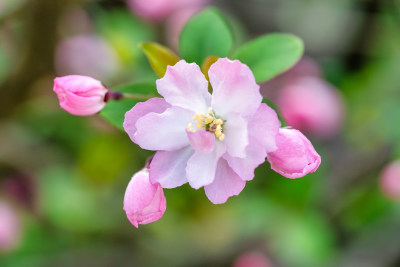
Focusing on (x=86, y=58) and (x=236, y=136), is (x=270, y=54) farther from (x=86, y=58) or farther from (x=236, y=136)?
(x=86, y=58)

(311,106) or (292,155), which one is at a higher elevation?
(292,155)

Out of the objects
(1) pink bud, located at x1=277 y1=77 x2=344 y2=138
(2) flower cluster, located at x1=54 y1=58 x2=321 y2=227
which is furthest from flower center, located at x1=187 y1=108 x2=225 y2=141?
(1) pink bud, located at x1=277 y1=77 x2=344 y2=138

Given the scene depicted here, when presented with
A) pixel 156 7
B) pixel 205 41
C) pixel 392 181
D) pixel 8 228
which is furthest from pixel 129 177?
pixel 205 41

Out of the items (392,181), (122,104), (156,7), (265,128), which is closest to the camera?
(265,128)

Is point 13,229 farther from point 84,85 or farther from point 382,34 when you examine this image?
point 382,34

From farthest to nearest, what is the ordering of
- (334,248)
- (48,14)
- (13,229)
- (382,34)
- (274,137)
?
1. (382,34)
2. (334,248)
3. (13,229)
4. (48,14)
5. (274,137)

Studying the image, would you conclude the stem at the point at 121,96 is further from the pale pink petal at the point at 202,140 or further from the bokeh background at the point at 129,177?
the bokeh background at the point at 129,177

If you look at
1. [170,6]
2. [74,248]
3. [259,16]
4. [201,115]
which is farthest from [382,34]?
[201,115]
